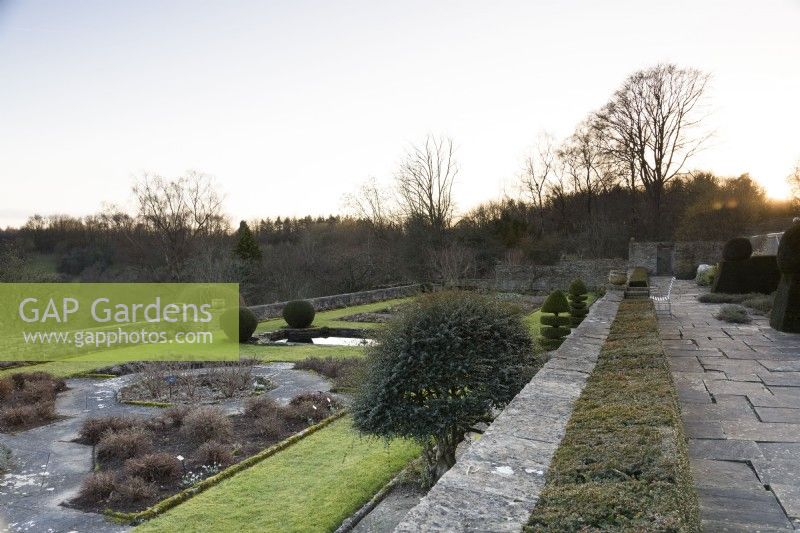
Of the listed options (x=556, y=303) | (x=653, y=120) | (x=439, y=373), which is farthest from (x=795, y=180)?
(x=439, y=373)

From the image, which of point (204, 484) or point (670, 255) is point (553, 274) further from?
point (204, 484)

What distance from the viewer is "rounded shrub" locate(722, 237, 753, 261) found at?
13117 millimetres

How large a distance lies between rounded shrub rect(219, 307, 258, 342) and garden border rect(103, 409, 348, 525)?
6704 mm

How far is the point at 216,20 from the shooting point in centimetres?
788

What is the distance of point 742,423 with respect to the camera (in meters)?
3.95

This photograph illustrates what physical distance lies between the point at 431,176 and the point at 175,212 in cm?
1377

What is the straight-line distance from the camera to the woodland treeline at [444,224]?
24562 millimetres

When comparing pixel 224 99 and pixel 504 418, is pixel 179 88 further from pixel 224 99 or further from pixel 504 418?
pixel 504 418

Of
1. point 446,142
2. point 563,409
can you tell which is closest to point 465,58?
point 563,409

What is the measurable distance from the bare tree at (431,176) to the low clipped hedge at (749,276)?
17.5m

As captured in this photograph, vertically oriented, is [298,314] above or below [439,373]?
below

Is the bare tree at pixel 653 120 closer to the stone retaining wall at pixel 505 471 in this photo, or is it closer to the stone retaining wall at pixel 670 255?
the stone retaining wall at pixel 670 255

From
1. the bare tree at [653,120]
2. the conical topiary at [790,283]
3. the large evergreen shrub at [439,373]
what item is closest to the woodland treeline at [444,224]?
the bare tree at [653,120]

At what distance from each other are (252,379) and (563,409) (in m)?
7.09
